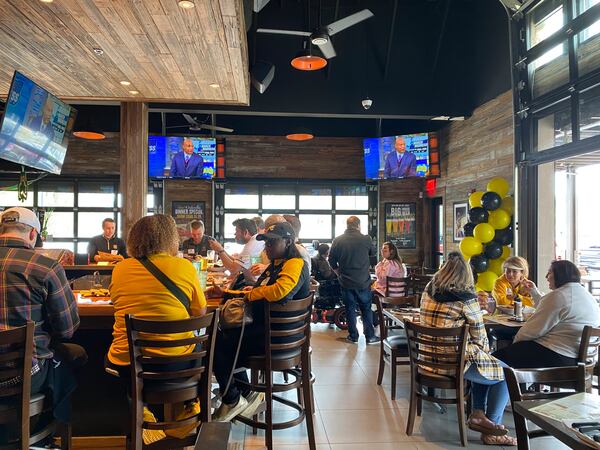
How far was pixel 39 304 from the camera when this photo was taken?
2215 millimetres

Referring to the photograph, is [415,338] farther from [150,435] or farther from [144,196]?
[144,196]

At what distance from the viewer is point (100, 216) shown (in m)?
9.79

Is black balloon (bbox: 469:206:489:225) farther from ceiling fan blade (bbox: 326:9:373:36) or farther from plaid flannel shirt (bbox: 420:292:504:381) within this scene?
plaid flannel shirt (bbox: 420:292:504:381)

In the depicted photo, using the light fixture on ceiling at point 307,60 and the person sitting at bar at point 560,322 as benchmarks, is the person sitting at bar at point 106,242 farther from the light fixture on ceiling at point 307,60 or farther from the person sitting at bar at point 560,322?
the person sitting at bar at point 560,322

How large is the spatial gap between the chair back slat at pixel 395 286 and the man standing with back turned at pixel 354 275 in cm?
28

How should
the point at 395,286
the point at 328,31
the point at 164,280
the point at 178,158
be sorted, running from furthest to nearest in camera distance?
the point at 178,158, the point at 395,286, the point at 328,31, the point at 164,280

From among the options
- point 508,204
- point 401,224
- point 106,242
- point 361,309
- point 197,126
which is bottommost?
point 361,309

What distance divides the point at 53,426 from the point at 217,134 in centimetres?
784

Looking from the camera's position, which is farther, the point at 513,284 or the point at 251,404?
the point at 513,284

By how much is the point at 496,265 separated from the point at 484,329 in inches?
124

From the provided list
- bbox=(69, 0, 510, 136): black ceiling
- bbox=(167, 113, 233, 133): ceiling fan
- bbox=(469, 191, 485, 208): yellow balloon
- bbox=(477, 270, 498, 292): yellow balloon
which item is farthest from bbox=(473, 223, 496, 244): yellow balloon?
bbox=(167, 113, 233, 133): ceiling fan

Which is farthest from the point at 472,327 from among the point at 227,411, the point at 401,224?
the point at 401,224

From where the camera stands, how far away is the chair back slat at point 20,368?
199 cm

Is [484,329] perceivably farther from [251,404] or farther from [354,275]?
[354,275]
